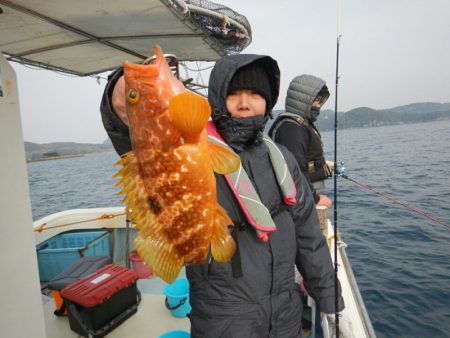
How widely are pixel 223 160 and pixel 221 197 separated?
0.57m

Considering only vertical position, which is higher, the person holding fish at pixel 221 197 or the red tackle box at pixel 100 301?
the person holding fish at pixel 221 197

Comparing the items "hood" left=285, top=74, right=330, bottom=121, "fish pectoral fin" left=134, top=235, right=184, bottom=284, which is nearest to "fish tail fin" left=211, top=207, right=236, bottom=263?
"fish pectoral fin" left=134, top=235, right=184, bottom=284

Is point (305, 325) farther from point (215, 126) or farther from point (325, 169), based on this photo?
point (215, 126)

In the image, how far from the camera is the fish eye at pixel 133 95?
134cm

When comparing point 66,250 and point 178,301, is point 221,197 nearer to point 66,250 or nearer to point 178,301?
point 178,301

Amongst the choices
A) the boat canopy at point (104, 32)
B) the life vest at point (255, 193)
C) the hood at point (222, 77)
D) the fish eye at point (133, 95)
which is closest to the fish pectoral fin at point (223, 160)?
the life vest at point (255, 193)

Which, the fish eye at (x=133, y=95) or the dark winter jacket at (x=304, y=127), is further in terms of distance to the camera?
the dark winter jacket at (x=304, y=127)

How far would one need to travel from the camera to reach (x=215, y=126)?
214 cm

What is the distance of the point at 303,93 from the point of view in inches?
167

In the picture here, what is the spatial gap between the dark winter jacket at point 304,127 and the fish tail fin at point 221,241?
2.34 metres

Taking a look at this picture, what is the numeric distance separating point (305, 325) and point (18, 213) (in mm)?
3402

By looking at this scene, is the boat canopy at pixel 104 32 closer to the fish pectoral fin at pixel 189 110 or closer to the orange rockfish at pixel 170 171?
the orange rockfish at pixel 170 171

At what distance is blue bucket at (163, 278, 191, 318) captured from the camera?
3756 mm

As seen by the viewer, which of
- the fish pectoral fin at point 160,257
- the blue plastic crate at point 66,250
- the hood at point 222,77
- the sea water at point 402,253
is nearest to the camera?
the fish pectoral fin at point 160,257
